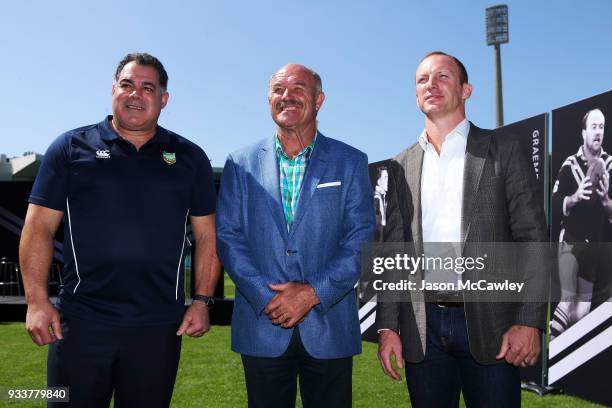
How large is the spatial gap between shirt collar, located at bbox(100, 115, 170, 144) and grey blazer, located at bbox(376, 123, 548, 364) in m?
1.14

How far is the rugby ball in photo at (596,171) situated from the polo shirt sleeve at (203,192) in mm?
3548

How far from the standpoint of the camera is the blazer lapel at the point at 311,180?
7.91ft

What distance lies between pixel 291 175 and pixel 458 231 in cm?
76

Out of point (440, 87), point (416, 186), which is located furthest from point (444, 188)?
point (440, 87)

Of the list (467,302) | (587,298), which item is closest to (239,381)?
(587,298)

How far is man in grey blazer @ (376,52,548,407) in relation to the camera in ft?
7.30

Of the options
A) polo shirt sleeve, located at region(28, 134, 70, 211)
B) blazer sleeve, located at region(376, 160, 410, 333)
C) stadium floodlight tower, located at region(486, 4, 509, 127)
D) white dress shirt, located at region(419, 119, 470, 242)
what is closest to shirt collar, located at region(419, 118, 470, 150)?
white dress shirt, located at region(419, 119, 470, 242)

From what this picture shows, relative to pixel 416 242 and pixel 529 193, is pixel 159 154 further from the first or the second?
pixel 529 193

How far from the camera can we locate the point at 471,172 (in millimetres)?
2316

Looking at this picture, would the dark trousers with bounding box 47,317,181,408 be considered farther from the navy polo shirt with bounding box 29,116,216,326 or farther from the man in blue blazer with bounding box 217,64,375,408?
the man in blue blazer with bounding box 217,64,375,408

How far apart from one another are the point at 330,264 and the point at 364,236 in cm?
19

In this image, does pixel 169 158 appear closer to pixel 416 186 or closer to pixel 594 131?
pixel 416 186

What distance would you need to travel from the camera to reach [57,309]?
8.03 feet

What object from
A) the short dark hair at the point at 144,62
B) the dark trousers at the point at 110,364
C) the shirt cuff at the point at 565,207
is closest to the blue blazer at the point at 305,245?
the dark trousers at the point at 110,364
